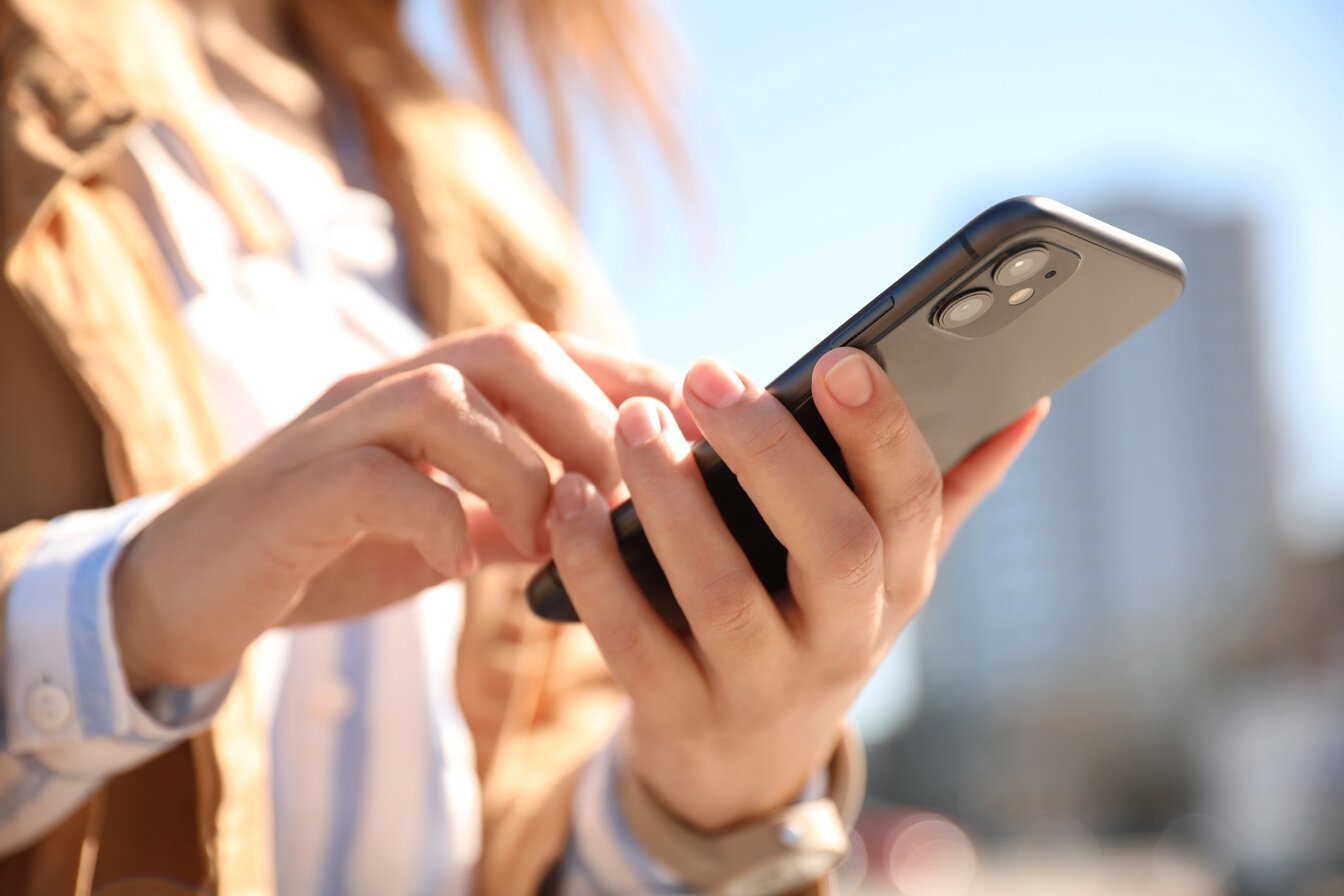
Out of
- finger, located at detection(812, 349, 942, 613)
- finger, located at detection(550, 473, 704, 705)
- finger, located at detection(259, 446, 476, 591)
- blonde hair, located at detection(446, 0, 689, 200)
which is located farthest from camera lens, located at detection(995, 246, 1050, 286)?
blonde hair, located at detection(446, 0, 689, 200)

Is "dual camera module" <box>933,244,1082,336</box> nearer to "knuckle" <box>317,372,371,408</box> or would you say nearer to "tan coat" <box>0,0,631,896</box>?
"knuckle" <box>317,372,371,408</box>

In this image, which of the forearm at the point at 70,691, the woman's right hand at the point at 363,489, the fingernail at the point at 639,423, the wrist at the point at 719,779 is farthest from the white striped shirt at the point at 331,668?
the fingernail at the point at 639,423

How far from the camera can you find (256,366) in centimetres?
155

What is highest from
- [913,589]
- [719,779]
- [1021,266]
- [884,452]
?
[1021,266]

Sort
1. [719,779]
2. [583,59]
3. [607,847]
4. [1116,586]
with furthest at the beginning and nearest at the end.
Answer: [1116,586]
[583,59]
[607,847]
[719,779]

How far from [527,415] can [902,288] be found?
1.20ft

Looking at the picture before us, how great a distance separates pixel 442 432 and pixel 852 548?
362 mm

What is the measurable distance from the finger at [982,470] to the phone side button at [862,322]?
328mm

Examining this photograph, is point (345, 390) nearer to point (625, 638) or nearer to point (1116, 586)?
point (625, 638)

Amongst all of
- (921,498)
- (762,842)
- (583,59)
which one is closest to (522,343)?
(921,498)

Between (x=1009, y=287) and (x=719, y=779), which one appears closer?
(x=1009, y=287)

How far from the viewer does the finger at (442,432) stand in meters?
0.93

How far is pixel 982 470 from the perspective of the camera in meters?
1.20

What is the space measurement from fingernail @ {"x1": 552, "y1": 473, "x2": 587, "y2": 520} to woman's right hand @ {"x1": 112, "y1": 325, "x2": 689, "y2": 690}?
15mm
